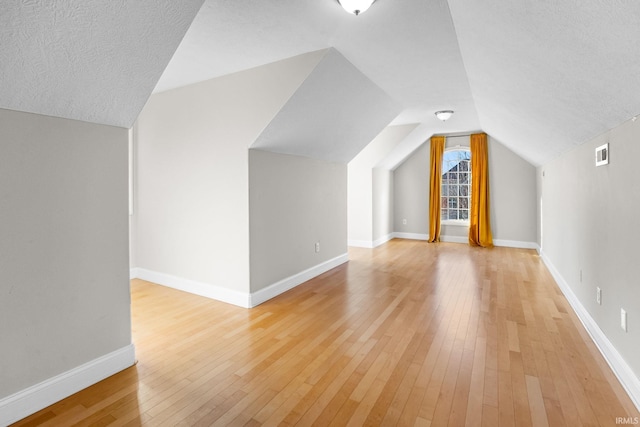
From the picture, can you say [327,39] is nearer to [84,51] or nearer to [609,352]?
[84,51]

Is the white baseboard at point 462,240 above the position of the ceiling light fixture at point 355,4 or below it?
below

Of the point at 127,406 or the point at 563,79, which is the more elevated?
the point at 563,79

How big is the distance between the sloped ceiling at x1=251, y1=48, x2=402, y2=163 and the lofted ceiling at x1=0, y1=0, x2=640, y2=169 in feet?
0.10

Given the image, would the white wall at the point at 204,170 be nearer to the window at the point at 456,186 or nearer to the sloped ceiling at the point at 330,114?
the sloped ceiling at the point at 330,114

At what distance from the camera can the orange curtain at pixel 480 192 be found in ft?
23.4

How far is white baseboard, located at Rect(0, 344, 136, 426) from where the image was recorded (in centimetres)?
168

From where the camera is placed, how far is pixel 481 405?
5.96ft

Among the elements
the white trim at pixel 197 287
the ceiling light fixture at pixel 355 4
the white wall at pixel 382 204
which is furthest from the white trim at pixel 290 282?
the ceiling light fixture at pixel 355 4

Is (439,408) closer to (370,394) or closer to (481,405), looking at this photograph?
(481,405)

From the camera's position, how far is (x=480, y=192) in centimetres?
718

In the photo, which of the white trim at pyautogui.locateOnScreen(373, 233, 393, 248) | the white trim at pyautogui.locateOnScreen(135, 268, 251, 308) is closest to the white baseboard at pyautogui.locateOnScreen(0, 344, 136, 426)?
the white trim at pyautogui.locateOnScreen(135, 268, 251, 308)

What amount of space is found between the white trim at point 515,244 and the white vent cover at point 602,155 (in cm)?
492

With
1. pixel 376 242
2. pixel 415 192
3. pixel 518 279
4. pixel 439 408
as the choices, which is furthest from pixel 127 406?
pixel 415 192

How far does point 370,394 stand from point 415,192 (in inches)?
263
